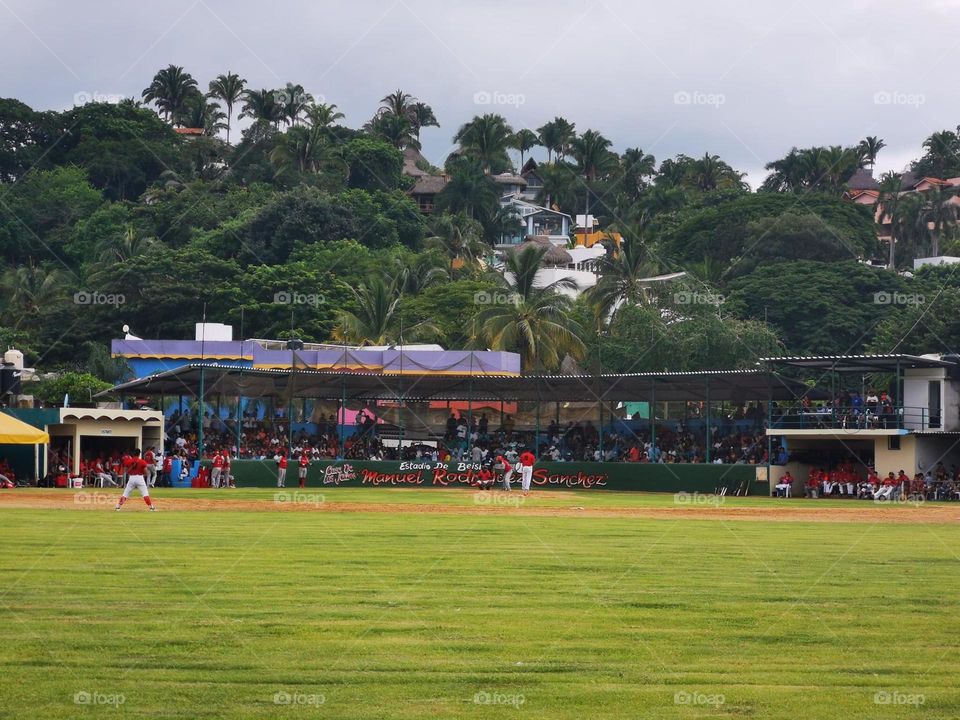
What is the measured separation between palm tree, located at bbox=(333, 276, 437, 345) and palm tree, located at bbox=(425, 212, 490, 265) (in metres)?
22.2

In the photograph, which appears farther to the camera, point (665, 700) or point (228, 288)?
point (228, 288)

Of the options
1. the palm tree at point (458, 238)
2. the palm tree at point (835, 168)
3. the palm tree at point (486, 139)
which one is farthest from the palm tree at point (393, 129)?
the palm tree at point (835, 168)

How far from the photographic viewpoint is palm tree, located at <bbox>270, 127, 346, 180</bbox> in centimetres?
11569

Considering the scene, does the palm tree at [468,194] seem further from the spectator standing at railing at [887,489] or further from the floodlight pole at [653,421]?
the spectator standing at railing at [887,489]

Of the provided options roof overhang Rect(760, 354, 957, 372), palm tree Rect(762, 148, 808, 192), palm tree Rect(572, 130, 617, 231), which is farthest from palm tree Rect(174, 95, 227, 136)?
roof overhang Rect(760, 354, 957, 372)

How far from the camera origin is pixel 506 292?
77.2 meters

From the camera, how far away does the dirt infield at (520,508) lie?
3106 cm

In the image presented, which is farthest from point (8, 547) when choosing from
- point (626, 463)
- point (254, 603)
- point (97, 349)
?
point (97, 349)

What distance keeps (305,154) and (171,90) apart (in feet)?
115

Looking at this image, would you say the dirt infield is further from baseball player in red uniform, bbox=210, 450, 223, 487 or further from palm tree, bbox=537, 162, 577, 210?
palm tree, bbox=537, 162, 577, 210

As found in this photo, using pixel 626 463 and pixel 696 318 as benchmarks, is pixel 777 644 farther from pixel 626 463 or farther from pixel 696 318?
pixel 696 318

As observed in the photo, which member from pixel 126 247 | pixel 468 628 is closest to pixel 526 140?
pixel 126 247

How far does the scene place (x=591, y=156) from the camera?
5512 inches

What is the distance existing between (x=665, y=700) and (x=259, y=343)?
62.6 meters
